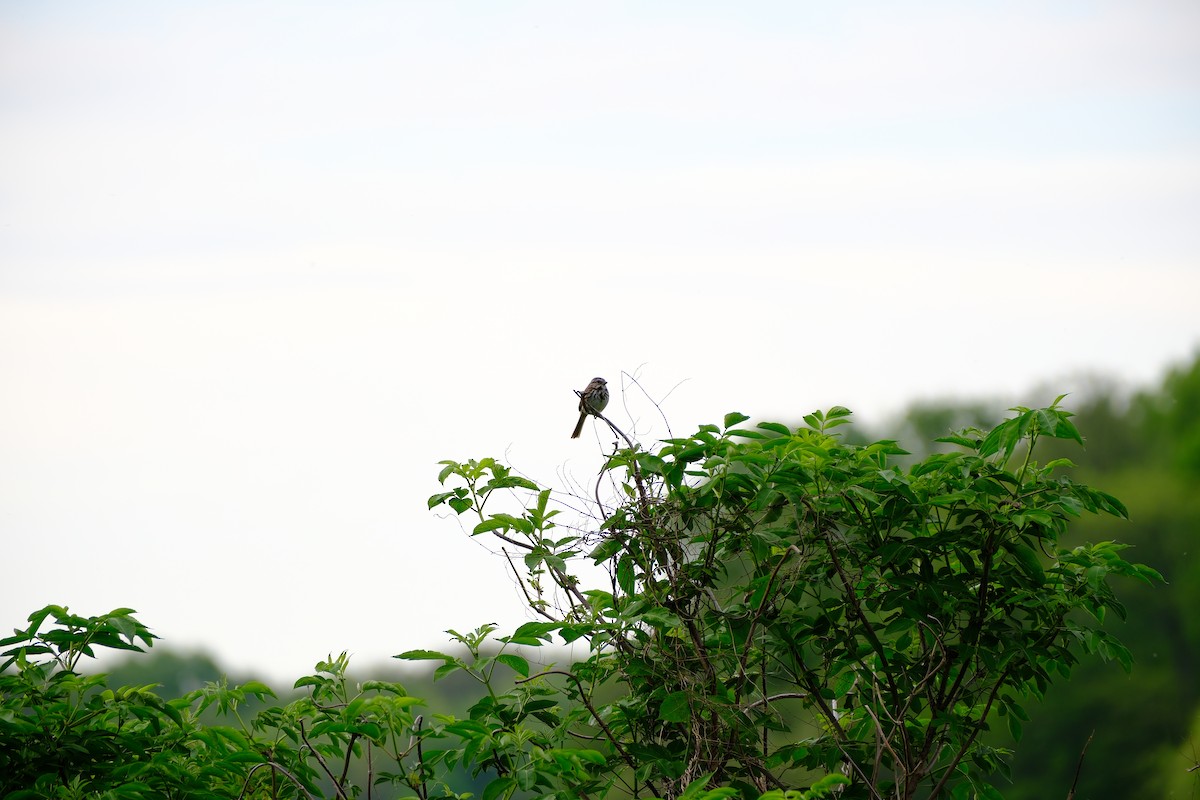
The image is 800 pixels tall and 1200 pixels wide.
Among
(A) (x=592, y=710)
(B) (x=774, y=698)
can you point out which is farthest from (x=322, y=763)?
(B) (x=774, y=698)

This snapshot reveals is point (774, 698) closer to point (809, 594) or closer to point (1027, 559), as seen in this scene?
point (809, 594)

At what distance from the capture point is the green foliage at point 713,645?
348cm

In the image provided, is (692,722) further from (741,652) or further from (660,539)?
(660,539)

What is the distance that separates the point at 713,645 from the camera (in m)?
3.73

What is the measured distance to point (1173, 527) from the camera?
36125 mm

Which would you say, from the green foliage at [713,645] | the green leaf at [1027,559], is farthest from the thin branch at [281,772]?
the green leaf at [1027,559]

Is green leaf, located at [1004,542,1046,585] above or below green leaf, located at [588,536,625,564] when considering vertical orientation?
below

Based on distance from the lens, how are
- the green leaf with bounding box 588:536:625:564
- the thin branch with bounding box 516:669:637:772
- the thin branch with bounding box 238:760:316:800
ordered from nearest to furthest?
the thin branch with bounding box 238:760:316:800 → the thin branch with bounding box 516:669:637:772 → the green leaf with bounding box 588:536:625:564

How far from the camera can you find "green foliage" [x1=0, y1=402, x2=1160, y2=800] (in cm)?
348

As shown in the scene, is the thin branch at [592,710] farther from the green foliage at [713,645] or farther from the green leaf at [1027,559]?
the green leaf at [1027,559]

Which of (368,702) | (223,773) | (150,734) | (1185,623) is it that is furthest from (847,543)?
(1185,623)

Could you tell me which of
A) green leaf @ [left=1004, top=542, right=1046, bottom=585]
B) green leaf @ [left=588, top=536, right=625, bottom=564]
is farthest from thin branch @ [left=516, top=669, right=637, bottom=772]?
green leaf @ [left=1004, top=542, right=1046, bottom=585]

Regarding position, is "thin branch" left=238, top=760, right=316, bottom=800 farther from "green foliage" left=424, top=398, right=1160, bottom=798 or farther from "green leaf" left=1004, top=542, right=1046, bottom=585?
"green leaf" left=1004, top=542, right=1046, bottom=585

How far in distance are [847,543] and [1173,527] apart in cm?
3727
